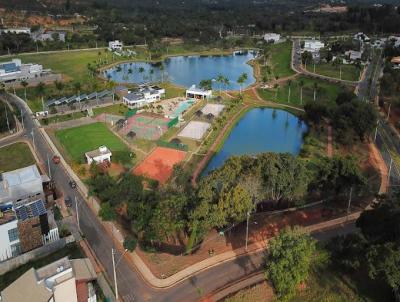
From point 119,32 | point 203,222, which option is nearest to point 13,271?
point 203,222

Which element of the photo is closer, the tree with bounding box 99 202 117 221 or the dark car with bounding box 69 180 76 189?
the tree with bounding box 99 202 117 221

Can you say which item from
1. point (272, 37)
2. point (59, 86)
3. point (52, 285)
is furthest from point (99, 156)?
point (272, 37)

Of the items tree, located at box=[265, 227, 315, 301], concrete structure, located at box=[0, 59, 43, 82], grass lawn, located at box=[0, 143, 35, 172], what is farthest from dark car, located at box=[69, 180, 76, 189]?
concrete structure, located at box=[0, 59, 43, 82]

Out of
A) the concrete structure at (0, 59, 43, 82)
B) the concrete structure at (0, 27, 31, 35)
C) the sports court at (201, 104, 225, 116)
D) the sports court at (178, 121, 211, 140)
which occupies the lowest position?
the sports court at (178, 121, 211, 140)

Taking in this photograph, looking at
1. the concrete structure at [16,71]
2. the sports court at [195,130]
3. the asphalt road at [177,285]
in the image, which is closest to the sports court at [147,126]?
the sports court at [195,130]

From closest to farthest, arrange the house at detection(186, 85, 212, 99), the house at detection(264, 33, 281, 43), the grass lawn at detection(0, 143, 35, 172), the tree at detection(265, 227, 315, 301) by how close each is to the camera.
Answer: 1. the tree at detection(265, 227, 315, 301)
2. the grass lawn at detection(0, 143, 35, 172)
3. the house at detection(186, 85, 212, 99)
4. the house at detection(264, 33, 281, 43)

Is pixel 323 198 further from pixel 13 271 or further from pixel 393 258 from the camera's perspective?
pixel 13 271

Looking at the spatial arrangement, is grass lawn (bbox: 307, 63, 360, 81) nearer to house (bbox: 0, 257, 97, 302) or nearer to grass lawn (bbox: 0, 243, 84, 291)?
grass lawn (bbox: 0, 243, 84, 291)
